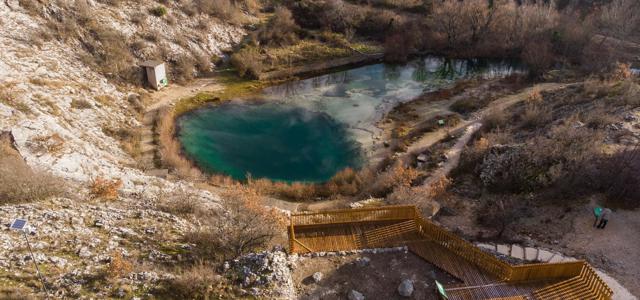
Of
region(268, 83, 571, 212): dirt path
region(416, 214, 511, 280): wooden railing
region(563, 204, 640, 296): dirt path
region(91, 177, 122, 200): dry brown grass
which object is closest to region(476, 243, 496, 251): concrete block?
region(416, 214, 511, 280): wooden railing

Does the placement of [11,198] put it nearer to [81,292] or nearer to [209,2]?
[81,292]

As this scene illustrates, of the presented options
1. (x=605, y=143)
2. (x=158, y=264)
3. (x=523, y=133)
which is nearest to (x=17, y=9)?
(x=158, y=264)

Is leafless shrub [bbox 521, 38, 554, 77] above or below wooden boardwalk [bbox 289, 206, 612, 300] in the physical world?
above

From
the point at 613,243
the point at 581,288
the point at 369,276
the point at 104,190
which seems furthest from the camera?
the point at 104,190

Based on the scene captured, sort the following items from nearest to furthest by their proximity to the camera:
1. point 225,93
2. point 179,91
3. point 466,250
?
point 466,250 → point 179,91 → point 225,93

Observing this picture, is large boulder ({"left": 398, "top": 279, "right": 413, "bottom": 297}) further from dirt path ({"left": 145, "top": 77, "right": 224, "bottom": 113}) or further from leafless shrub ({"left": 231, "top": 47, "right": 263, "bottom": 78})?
leafless shrub ({"left": 231, "top": 47, "right": 263, "bottom": 78})

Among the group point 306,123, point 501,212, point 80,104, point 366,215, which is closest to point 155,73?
point 80,104

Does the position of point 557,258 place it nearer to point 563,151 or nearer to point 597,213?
point 597,213
